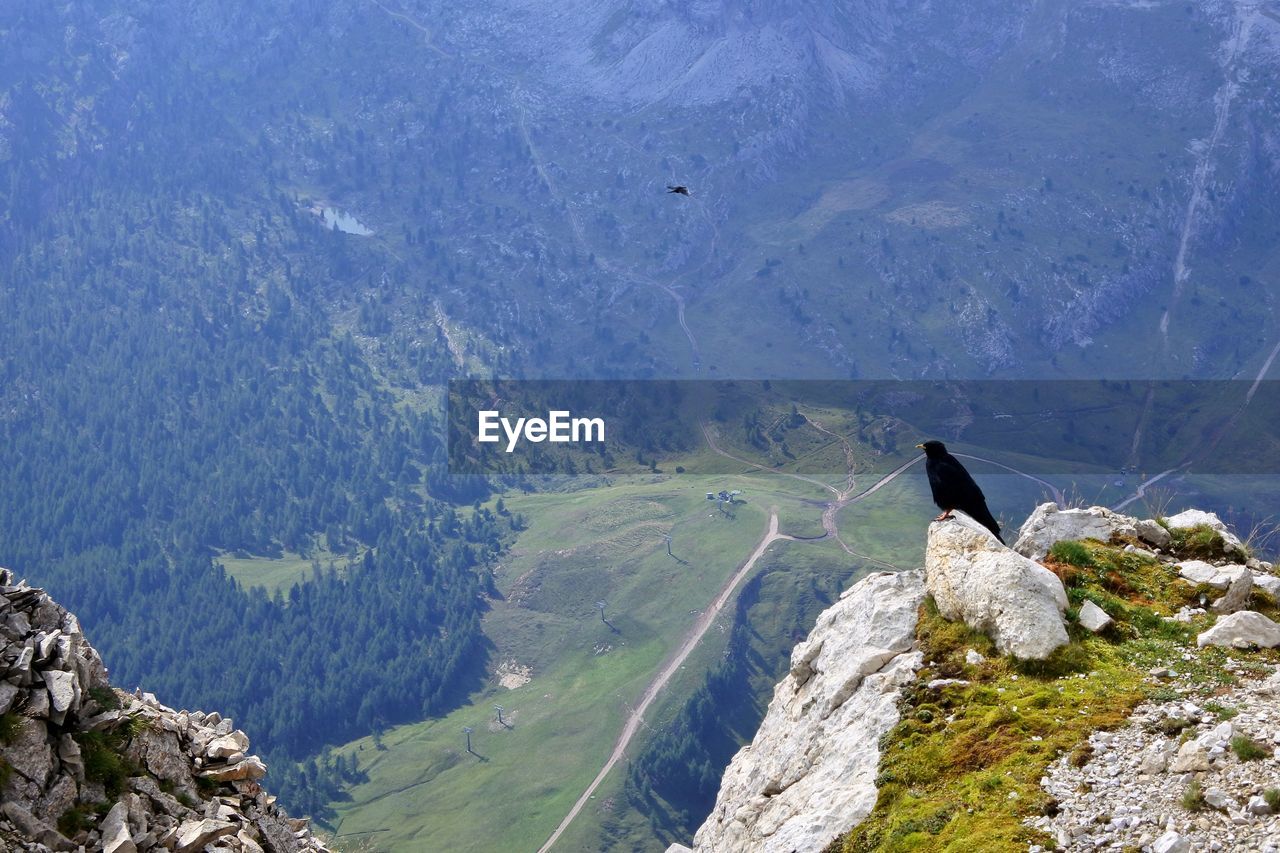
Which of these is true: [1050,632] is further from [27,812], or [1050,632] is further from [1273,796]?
[27,812]

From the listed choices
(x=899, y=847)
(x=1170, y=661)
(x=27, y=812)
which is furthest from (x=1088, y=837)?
(x=27, y=812)

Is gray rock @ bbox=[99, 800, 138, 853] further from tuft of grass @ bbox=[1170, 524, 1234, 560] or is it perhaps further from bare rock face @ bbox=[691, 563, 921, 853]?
tuft of grass @ bbox=[1170, 524, 1234, 560]

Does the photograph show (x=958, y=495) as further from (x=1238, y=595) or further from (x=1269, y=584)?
(x=1269, y=584)

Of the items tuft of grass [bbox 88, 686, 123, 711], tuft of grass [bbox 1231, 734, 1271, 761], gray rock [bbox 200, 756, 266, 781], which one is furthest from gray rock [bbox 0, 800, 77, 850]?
tuft of grass [bbox 1231, 734, 1271, 761]

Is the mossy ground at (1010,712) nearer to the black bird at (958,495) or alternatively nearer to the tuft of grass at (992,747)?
the tuft of grass at (992,747)

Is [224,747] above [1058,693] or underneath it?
above

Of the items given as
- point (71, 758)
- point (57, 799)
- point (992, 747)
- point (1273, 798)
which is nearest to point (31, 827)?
point (57, 799)

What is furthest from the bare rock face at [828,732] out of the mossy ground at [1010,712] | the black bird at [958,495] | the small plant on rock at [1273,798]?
the small plant on rock at [1273,798]
